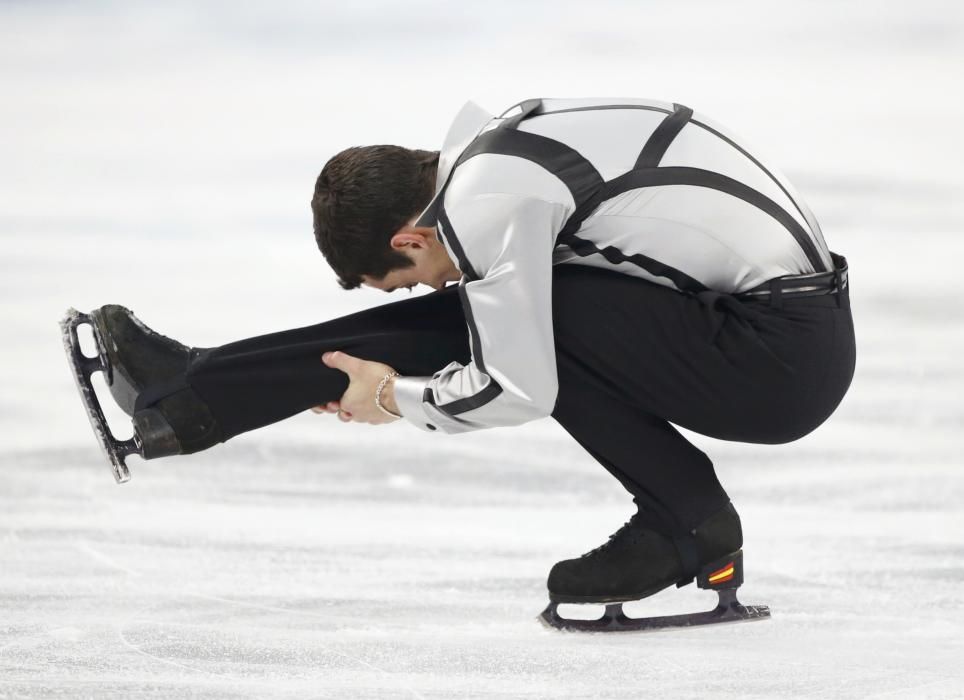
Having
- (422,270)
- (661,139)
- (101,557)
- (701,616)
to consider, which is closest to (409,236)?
(422,270)

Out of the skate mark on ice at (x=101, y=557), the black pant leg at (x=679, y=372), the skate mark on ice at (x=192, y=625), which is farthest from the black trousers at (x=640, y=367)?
the skate mark on ice at (x=101, y=557)

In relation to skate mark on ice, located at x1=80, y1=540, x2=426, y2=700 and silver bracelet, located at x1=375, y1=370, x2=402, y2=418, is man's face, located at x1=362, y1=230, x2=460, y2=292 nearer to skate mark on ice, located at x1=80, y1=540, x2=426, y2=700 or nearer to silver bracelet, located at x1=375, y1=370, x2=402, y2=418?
silver bracelet, located at x1=375, y1=370, x2=402, y2=418

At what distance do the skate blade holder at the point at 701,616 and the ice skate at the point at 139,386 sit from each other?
689mm

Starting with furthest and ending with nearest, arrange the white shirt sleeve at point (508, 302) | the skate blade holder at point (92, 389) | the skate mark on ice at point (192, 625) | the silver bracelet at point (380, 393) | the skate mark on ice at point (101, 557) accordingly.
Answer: the skate mark on ice at point (101, 557), the skate blade holder at point (92, 389), the silver bracelet at point (380, 393), the skate mark on ice at point (192, 625), the white shirt sleeve at point (508, 302)

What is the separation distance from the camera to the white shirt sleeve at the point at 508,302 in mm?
1838

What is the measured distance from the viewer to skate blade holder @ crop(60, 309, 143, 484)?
2.17 m

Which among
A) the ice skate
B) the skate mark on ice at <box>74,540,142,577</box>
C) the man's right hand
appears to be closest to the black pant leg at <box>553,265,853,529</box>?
the man's right hand

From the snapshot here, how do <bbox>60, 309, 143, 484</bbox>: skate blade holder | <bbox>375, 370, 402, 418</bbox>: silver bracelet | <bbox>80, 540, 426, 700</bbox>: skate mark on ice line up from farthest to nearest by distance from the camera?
<bbox>60, 309, 143, 484</bbox>: skate blade holder → <bbox>375, 370, 402, 418</bbox>: silver bracelet → <bbox>80, 540, 426, 700</bbox>: skate mark on ice

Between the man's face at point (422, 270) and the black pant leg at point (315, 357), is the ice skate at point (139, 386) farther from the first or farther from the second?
the man's face at point (422, 270)

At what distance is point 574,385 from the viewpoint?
206 centimetres

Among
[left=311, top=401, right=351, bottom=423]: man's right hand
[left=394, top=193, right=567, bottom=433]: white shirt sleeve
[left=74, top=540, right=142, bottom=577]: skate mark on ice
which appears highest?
[left=394, top=193, right=567, bottom=433]: white shirt sleeve

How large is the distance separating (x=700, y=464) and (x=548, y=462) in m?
1.56

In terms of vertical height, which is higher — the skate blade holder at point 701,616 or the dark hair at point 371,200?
the dark hair at point 371,200

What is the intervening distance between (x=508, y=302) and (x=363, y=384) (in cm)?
35
